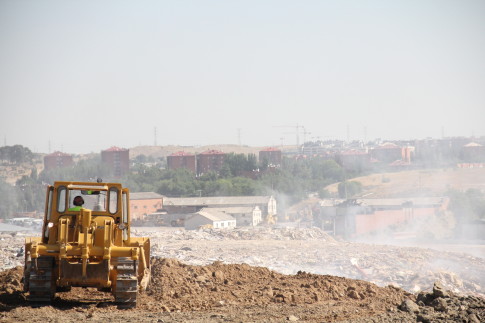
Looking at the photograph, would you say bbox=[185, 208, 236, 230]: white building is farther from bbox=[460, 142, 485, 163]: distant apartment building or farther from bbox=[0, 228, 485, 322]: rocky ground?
bbox=[460, 142, 485, 163]: distant apartment building

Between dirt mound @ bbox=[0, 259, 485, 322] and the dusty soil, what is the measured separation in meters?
58.3

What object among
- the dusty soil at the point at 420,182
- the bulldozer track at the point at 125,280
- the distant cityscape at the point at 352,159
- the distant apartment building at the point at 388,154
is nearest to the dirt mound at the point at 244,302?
the bulldozer track at the point at 125,280

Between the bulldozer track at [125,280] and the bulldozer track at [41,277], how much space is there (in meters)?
0.97

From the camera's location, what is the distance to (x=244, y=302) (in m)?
12.2

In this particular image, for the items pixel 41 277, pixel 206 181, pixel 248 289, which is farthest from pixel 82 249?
pixel 206 181

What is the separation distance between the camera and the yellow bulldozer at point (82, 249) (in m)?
10.9

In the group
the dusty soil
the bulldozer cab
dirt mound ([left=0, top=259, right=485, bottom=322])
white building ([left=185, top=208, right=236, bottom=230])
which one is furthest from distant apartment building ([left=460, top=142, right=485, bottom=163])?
the bulldozer cab

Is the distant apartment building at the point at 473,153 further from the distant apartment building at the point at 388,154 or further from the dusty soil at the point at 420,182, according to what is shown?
the dusty soil at the point at 420,182

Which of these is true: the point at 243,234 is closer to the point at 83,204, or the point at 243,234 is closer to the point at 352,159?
the point at 83,204

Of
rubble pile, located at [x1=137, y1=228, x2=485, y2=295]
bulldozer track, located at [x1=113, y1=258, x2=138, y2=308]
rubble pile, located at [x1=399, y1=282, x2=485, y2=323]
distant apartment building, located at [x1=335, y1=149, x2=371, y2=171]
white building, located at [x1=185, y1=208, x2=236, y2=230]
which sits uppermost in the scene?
distant apartment building, located at [x1=335, y1=149, x2=371, y2=171]

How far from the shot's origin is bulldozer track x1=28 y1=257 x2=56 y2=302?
10.8 metres

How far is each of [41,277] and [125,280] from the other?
4.06 ft

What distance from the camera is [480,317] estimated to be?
10.9m

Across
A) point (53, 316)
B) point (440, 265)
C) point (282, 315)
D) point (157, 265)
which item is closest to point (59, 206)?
point (53, 316)
